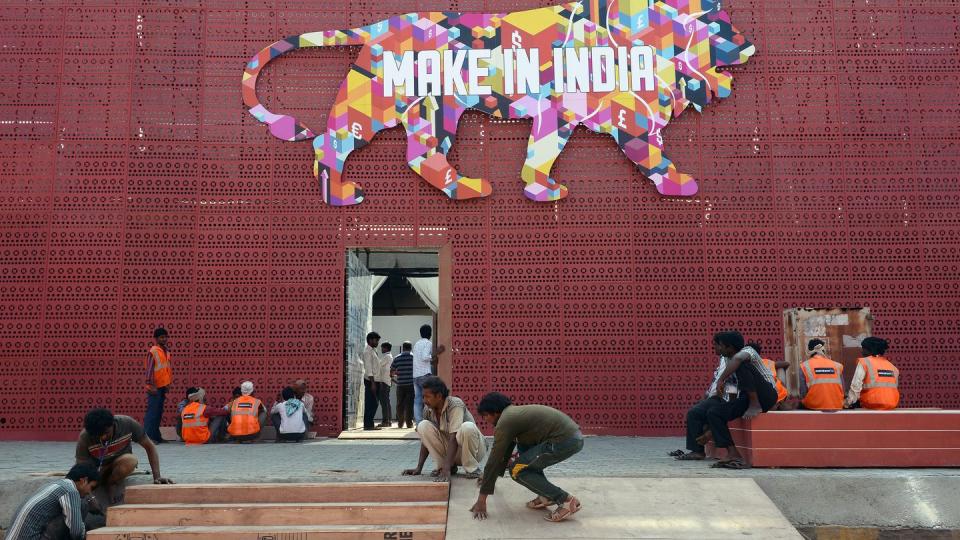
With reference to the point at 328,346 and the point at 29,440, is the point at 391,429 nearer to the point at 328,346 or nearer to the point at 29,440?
the point at 328,346

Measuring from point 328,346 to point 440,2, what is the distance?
5096 millimetres

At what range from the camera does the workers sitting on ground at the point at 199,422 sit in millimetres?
9883

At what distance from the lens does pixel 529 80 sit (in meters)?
11.0

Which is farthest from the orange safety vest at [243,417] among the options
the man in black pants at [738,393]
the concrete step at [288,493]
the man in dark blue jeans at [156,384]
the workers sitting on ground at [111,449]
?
the man in black pants at [738,393]

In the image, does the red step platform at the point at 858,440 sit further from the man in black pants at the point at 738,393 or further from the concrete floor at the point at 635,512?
the concrete floor at the point at 635,512

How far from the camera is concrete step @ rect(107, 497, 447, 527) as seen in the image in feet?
20.0

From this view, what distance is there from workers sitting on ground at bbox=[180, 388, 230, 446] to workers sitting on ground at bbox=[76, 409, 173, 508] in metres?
3.41

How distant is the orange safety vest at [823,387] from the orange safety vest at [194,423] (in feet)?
23.0

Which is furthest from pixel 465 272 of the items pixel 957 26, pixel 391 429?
pixel 957 26

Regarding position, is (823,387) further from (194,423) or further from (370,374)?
(194,423)

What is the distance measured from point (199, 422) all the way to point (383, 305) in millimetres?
7135

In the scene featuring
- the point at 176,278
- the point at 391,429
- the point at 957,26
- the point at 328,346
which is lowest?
the point at 391,429

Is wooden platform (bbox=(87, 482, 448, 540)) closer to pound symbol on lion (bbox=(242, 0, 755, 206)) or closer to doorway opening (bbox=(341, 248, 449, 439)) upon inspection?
doorway opening (bbox=(341, 248, 449, 439))

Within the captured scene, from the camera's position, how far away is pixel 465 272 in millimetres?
10891
